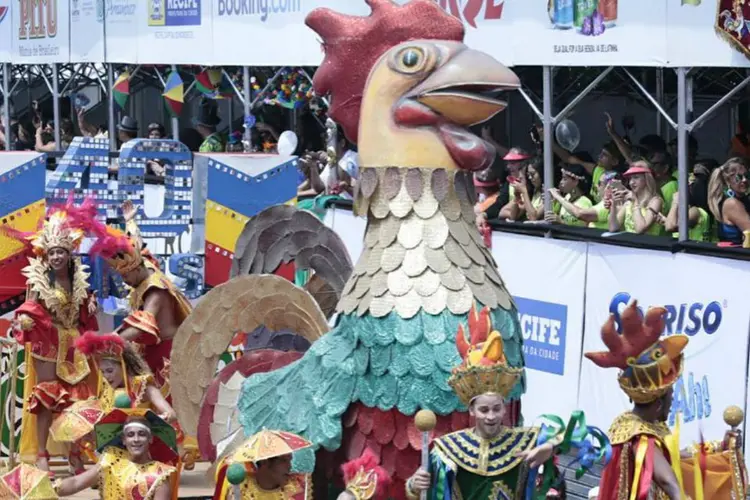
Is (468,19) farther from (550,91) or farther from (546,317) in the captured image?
(546,317)

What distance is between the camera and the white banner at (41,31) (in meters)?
24.5

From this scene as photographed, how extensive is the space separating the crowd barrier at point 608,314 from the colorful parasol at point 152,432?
3.13 meters

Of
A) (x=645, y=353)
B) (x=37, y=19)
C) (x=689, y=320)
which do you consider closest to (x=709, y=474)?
(x=645, y=353)

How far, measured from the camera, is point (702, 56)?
41.2ft

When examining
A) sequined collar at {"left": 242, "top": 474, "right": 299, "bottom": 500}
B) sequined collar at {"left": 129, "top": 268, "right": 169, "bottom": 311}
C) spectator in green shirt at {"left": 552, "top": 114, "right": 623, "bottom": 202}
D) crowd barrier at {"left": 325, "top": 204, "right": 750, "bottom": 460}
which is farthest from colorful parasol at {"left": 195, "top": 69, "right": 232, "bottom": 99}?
sequined collar at {"left": 242, "top": 474, "right": 299, "bottom": 500}

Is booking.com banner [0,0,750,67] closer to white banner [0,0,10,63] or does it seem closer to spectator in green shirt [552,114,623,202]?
white banner [0,0,10,63]

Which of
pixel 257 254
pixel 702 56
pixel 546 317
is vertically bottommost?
pixel 546 317

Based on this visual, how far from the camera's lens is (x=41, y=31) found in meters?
25.3

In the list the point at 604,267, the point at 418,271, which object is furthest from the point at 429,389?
the point at 604,267

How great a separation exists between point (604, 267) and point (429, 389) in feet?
15.0

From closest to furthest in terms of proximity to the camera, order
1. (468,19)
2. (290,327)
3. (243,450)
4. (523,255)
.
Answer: (243,450) < (290,327) < (523,255) < (468,19)

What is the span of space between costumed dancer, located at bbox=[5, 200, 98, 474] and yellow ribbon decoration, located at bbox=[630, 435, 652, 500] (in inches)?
187

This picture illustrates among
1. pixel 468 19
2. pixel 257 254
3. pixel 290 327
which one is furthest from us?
pixel 468 19

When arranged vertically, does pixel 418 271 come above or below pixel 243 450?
above
